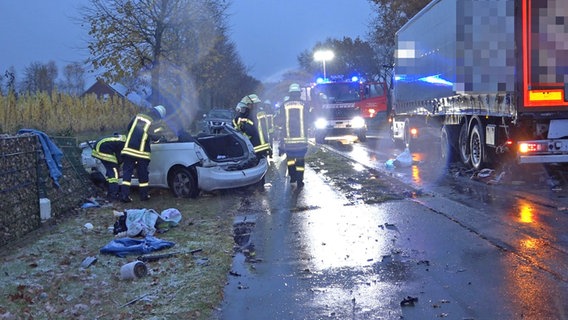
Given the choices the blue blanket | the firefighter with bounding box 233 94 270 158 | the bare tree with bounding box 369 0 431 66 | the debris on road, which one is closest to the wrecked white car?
the firefighter with bounding box 233 94 270 158

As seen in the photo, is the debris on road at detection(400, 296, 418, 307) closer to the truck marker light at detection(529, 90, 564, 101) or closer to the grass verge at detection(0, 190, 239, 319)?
the grass verge at detection(0, 190, 239, 319)

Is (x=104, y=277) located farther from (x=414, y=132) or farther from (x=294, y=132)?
(x=414, y=132)

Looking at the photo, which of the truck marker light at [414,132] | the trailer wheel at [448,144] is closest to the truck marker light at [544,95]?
the trailer wheel at [448,144]

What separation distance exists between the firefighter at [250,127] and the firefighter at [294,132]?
1.41 ft

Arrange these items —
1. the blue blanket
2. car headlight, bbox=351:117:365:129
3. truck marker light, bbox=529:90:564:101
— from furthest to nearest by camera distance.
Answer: car headlight, bbox=351:117:365:129, truck marker light, bbox=529:90:564:101, the blue blanket

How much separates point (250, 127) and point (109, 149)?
2.73 m

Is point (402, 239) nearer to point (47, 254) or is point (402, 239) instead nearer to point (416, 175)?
point (47, 254)

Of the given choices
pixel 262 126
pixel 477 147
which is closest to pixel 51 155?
pixel 262 126

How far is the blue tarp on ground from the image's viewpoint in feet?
21.5

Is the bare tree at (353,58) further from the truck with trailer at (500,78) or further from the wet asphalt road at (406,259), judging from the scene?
the wet asphalt road at (406,259)

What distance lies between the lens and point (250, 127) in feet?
37.8

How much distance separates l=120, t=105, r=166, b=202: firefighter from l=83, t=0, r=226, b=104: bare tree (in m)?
13.2

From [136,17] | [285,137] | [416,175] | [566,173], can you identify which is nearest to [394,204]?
[285,137]

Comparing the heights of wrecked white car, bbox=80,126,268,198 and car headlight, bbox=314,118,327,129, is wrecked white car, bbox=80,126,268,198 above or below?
below
